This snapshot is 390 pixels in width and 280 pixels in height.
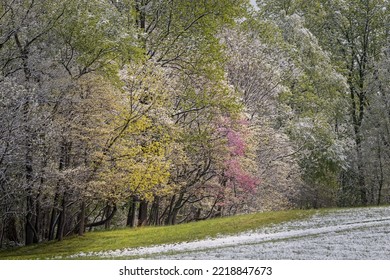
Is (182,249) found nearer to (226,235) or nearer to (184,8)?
(226,235)

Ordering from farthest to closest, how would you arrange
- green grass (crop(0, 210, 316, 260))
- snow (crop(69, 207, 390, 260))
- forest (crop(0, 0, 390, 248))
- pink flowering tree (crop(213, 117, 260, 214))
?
pink flowering tree (crop(213, 117, 260, 214)), forest (crop(0, 0, 390, 248)), green grass (crop(0, 210, 316, 260)), snow (crop(69, 207, 390, 260))

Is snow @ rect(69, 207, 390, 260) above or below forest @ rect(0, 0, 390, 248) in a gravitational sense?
below

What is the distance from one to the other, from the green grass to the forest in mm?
1776

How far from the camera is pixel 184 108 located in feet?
105

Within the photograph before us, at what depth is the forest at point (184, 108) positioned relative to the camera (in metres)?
26.2

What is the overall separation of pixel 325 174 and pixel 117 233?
1978 centimetres

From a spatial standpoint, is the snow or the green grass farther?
the green grass

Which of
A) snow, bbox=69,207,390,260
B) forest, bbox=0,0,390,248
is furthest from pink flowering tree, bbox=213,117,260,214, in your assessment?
snow, bbox=69,207,390,260

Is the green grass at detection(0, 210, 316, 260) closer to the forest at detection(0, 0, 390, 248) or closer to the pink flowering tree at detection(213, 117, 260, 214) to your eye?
the forest at detection(0, 0, 390, 248)

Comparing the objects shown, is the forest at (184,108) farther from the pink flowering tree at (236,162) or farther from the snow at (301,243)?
the snow at (301,243)

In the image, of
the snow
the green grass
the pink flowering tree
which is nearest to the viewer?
the snow

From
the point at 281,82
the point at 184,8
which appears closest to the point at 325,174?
the point at 281,82

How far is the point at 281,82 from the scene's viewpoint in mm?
39750

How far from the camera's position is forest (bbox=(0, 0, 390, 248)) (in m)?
26.2
